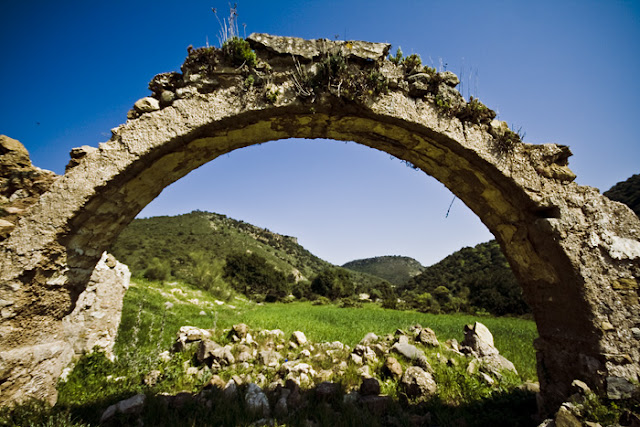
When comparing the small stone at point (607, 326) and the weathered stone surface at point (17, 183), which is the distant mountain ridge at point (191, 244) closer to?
the weathered stone surface at point (17, 183)

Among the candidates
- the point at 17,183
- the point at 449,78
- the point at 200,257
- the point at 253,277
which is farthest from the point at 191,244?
the point at 449,78

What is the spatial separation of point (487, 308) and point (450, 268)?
17.5 metres

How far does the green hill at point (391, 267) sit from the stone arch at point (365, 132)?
78441mm

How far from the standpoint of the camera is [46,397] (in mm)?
2699

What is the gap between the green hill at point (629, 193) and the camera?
15086 millimetres

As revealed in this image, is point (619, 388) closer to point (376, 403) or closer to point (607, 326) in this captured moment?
point (607, 326)

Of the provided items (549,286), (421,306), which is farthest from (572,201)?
(421,306)

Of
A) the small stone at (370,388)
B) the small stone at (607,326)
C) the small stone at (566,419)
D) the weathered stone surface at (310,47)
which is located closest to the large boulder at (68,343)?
the weathered stone surface at (310,47)

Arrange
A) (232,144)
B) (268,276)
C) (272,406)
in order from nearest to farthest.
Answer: (232,144), (272,406), (268,276)

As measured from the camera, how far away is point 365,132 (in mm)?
3340

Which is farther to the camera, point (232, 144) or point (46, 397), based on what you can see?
point (232, 144)

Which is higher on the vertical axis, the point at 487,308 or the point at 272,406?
the point at 487,308

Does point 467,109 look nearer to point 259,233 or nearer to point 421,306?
point 421,306

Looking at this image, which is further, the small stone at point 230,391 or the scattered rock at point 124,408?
the small stone at point 230,391
